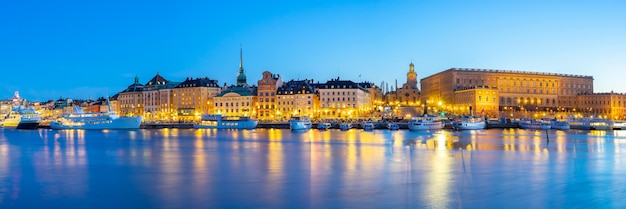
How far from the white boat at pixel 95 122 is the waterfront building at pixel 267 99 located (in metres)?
19.9

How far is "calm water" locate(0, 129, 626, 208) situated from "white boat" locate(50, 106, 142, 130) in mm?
43175

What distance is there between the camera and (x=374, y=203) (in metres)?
16.6

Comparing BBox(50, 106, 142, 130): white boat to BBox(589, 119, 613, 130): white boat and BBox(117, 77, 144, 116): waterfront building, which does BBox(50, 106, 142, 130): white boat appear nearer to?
BBox(117, 77, 144, 116): waterfront building

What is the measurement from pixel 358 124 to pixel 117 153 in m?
43.1

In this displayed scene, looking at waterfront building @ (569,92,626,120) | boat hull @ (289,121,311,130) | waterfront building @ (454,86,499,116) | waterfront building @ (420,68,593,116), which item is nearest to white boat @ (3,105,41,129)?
boat hull @ (289,121,311,130)

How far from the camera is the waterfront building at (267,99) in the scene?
293ft

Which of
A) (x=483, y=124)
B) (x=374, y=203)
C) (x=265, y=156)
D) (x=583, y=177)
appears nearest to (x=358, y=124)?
(x=483, y=124)

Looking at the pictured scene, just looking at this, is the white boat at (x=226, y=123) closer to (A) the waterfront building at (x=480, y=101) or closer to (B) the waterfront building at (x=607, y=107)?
(A) the waterfront building at (x=480, y=101)

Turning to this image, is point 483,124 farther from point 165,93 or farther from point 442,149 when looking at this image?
point 165,93

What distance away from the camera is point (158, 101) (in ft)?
358

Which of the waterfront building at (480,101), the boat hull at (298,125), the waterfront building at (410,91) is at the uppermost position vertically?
the waterfront building at (410,91)

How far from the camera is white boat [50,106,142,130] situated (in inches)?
3004

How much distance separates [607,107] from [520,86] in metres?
15.5

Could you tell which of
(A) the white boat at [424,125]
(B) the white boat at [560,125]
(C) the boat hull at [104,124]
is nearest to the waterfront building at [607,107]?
(B) the white boat at [560,125]
